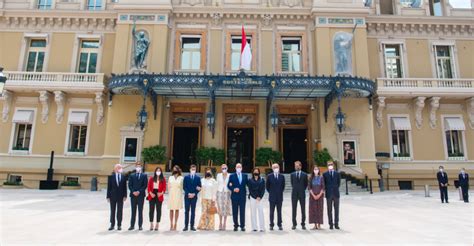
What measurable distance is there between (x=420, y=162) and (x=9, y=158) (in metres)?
25.8

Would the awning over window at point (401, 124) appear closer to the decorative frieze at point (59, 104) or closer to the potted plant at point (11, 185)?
the decorative frieze at point (59, 104)

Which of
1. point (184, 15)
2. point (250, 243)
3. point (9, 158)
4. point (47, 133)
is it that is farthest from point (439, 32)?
point (9, 158)

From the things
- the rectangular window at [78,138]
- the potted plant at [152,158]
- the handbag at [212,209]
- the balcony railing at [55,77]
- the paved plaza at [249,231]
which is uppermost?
the balcony railing at [55,77]

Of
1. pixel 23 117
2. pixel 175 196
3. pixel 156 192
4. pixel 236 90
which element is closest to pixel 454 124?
pixel 236 90

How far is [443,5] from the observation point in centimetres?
2195

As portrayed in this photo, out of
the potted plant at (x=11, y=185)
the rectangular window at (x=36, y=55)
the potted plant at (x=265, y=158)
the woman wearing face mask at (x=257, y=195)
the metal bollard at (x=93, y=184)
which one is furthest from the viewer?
the rectangular window at (x=36, y=55)

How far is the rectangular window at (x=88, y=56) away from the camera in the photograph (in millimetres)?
20625

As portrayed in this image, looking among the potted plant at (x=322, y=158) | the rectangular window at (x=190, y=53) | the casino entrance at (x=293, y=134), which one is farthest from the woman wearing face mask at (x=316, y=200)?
the rectangular window at (x=190, y=53)

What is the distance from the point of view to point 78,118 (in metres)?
19.4

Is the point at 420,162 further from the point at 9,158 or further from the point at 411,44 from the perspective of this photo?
the point at 9,158

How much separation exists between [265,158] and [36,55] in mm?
16889

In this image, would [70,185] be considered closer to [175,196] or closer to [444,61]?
[175,196]

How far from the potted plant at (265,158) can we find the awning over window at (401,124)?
7.91m

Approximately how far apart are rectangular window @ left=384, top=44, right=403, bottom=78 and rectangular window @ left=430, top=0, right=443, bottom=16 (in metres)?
4.18
